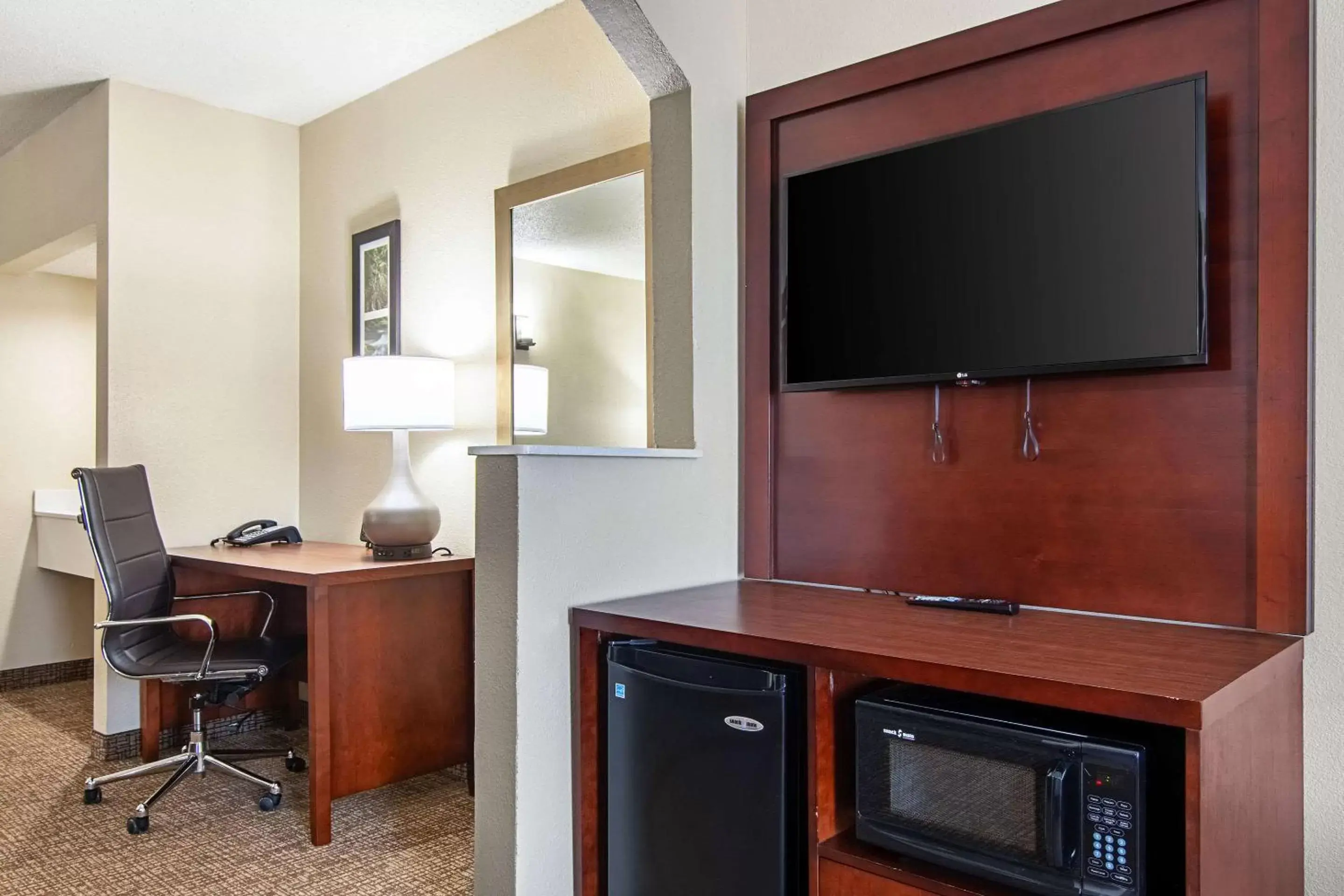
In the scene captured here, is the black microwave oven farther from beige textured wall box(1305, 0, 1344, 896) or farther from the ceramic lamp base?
the ceramic lamp base

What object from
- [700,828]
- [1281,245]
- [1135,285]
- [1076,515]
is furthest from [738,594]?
[1281,245]

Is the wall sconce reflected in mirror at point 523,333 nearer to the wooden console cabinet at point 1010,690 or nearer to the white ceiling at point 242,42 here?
the white ceiling at point 242,42

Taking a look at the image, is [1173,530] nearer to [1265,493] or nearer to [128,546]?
[1265,493]

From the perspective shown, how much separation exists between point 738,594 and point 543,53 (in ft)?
6.43

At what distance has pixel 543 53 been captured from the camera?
303 centimetres

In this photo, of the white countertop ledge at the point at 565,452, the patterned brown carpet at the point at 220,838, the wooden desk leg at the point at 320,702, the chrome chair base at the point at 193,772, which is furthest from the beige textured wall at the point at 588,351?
the chrome chair base at the point at 193,772

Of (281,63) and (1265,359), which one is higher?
(281,63)

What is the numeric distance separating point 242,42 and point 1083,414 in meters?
3.04

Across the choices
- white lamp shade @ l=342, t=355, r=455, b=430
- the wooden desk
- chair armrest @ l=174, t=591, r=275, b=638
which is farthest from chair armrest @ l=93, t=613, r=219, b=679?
white lamp shade @ l=342, t=355, r=455, b=430

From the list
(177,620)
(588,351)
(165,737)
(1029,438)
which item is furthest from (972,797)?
(165,737)

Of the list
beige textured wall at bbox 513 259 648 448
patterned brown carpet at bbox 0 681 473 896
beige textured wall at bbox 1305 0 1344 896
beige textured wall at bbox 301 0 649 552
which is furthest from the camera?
beige textured wall at bbox 301 0 649 552

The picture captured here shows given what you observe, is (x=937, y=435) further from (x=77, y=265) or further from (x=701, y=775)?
(x=77, y=265)

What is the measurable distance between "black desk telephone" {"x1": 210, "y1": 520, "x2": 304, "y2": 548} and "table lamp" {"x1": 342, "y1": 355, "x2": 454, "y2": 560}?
0.77 m

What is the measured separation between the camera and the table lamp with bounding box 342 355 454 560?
2.96 metres
